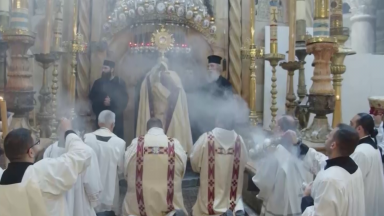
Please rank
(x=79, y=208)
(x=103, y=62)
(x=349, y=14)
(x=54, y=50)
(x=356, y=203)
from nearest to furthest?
(x=356, y=203), (x=79, y=208), (x=54, y=50), (x=103, y=62), (x=349, y=14)

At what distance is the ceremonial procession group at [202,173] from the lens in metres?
2.65

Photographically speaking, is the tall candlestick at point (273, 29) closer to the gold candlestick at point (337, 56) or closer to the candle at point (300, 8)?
the candle at point (300, 8)

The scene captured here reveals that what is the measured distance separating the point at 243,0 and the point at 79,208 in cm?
528

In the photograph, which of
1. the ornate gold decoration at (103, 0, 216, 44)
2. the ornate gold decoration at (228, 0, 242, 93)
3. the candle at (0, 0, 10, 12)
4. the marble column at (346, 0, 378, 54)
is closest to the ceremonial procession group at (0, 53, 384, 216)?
the candle at (0, 0, 10, 12)

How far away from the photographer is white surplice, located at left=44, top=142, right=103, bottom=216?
379 cm

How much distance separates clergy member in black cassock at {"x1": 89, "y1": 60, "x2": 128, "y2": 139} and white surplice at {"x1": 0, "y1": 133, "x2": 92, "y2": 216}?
3.47m

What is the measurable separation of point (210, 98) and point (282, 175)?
3.12 m

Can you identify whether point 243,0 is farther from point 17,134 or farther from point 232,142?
point 17,134

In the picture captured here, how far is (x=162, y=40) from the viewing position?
23.6 ft

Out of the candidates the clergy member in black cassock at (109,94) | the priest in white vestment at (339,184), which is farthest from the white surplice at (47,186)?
the clergy member in black cassock at (109,94)

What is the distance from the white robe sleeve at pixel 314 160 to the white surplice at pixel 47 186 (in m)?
1.80

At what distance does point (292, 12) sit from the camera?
5535 millimetres

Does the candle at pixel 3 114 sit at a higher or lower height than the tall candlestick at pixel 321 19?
lower

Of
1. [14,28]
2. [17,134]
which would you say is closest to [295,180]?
[17,134]
